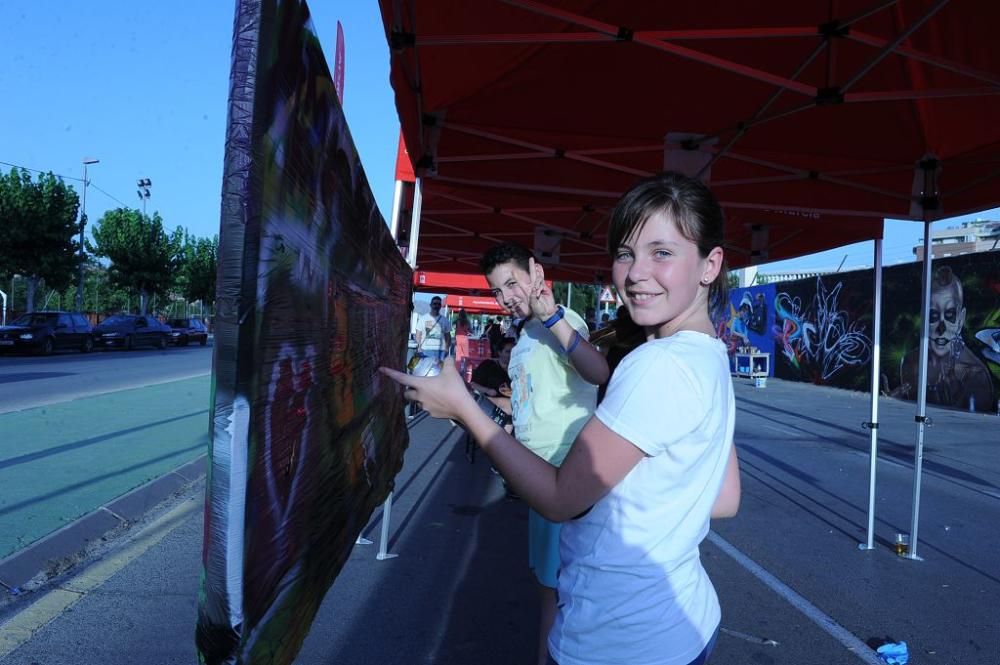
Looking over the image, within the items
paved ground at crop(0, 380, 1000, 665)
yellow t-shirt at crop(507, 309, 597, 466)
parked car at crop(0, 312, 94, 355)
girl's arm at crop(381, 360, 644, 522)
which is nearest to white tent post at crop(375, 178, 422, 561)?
paved ground at crop(0, 380, 1000, 665)

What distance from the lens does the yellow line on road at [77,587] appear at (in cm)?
344

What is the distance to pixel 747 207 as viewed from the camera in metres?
5.45

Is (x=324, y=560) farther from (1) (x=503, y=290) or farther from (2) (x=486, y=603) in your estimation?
(2) (x=486, y=603)

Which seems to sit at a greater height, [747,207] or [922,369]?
[747,207]

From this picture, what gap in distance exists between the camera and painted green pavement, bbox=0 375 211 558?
5.15m

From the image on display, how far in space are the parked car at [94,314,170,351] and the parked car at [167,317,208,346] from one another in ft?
8.33

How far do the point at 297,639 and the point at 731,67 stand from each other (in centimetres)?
353

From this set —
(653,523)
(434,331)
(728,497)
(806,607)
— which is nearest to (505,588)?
(806,607)

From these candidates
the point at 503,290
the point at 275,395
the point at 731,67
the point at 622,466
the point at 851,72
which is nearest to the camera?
the point at 275,395

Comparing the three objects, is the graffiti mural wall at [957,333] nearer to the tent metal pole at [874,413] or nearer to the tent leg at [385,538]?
the tent metal pole at [874,413]

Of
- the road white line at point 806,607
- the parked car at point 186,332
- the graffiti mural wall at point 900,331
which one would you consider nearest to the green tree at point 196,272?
the parked car at point 186,332

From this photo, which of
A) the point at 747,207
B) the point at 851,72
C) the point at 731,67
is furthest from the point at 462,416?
the point at 747,207

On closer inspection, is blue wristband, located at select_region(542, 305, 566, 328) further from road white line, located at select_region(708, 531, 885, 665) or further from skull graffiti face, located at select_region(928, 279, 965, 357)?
skull graffiti face, located at select_region(928, 279, 965, 357)

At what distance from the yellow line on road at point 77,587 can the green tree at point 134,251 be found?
41.0 m
